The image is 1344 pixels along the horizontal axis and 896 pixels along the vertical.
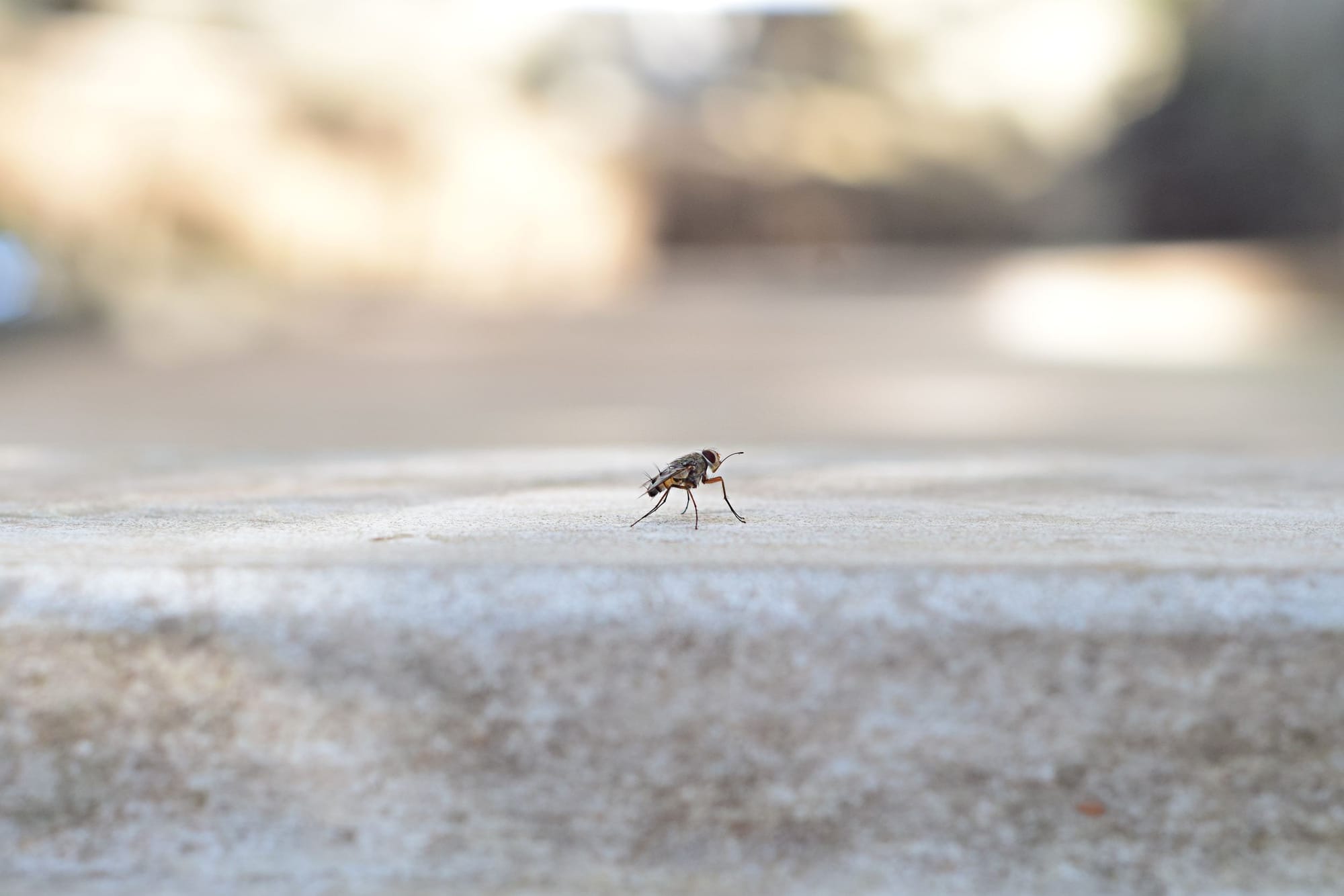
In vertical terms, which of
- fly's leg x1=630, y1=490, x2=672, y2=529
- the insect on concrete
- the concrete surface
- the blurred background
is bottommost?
the concrete surface

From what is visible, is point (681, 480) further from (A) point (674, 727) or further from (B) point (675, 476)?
(A) point (674, 727)

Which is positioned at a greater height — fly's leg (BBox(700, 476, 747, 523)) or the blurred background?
the blurred background

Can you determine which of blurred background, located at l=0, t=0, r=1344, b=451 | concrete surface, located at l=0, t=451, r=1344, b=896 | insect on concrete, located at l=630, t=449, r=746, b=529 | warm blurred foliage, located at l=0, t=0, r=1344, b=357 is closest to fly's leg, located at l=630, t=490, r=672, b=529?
insect on concrete, located at l=630, t=449, r=746, b=529

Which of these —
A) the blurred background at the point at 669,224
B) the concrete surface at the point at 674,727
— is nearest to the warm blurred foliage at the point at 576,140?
the blurred background at the point at 669,224

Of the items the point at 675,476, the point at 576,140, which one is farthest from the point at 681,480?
the point at 576,140

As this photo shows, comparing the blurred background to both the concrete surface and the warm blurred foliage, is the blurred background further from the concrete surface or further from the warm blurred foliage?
the concrete surface

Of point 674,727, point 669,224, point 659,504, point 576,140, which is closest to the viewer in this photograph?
point 674,727

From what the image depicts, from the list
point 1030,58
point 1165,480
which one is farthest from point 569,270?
point 1165,480
